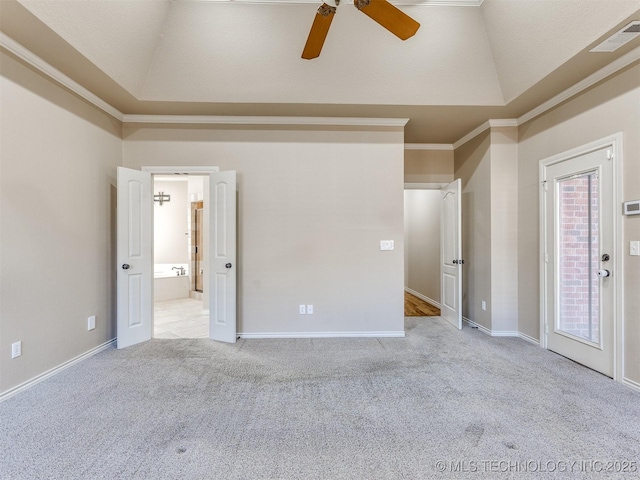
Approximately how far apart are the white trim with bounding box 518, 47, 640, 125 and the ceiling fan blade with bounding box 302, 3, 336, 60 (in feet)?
8.13

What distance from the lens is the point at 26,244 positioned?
2.41 metres

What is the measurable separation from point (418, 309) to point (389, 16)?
442 centimetres

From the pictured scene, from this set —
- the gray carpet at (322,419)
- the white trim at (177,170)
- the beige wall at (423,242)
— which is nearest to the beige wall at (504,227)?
the gray carpet at (322,419)

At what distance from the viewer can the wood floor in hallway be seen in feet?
15.9

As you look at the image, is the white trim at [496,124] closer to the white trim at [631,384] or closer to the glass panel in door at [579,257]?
the glass panel in door at [579,257]

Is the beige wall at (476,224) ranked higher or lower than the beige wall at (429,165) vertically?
lower

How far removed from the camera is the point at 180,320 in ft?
14.9

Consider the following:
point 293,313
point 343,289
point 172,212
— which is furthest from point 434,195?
point 172,212

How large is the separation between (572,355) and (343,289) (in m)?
2.40

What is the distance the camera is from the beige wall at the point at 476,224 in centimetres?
383

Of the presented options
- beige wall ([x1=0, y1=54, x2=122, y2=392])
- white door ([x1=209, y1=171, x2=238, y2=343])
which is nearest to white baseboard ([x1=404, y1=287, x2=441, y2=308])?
white door ([x1=209, y1=171, x2=238, y2=343])

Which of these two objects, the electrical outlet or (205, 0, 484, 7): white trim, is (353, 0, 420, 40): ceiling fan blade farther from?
the electrical outlet

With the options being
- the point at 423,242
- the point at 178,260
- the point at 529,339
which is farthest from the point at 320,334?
the point at 178,260

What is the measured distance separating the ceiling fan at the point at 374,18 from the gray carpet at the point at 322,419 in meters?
2.61
